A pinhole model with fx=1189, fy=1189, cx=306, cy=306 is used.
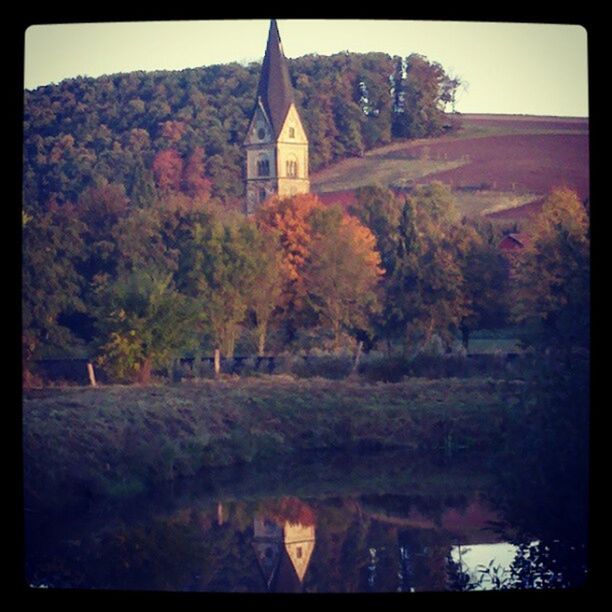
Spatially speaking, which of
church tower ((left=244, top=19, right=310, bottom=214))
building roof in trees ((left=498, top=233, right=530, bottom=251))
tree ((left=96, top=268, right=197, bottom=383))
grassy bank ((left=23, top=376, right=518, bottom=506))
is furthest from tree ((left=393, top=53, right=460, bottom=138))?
tree ((left=96, top=268, right=197, bottom=383))

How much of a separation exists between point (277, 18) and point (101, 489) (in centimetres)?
214

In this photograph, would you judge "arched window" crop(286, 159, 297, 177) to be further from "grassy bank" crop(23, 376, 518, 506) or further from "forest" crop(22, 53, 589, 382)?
"grassy bank" crop(23, 376, 518, 506)

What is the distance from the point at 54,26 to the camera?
15.0 ft

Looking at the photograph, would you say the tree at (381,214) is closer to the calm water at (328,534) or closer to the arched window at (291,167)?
the arched window at (291,167)

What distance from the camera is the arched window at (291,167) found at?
5387 millimetres

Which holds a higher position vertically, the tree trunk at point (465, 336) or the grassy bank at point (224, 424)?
the tree trunk at point (465, 336)

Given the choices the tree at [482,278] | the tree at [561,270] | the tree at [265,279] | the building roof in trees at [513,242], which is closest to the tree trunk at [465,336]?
the tree at [482,278]

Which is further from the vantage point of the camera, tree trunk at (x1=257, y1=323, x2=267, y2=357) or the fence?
tree trunk at (x1=257, y1=323, x2=267, y2=357)

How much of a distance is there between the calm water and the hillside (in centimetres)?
119

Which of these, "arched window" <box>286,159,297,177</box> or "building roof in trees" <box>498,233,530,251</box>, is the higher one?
"arched window" <box>286,159,297,177</box>

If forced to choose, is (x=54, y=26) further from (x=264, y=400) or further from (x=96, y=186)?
(x=264, y=400)

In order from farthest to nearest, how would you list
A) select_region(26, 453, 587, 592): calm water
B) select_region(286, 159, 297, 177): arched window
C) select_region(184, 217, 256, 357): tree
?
select_region(184, 217, 256, 357): tree
select_region(286, 159, 297, 177): arched window
select_region(26, 453, 587, 592): calm water

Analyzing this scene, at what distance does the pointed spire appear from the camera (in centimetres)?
512

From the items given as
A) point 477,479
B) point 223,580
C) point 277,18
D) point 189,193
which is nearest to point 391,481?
point 477,479
